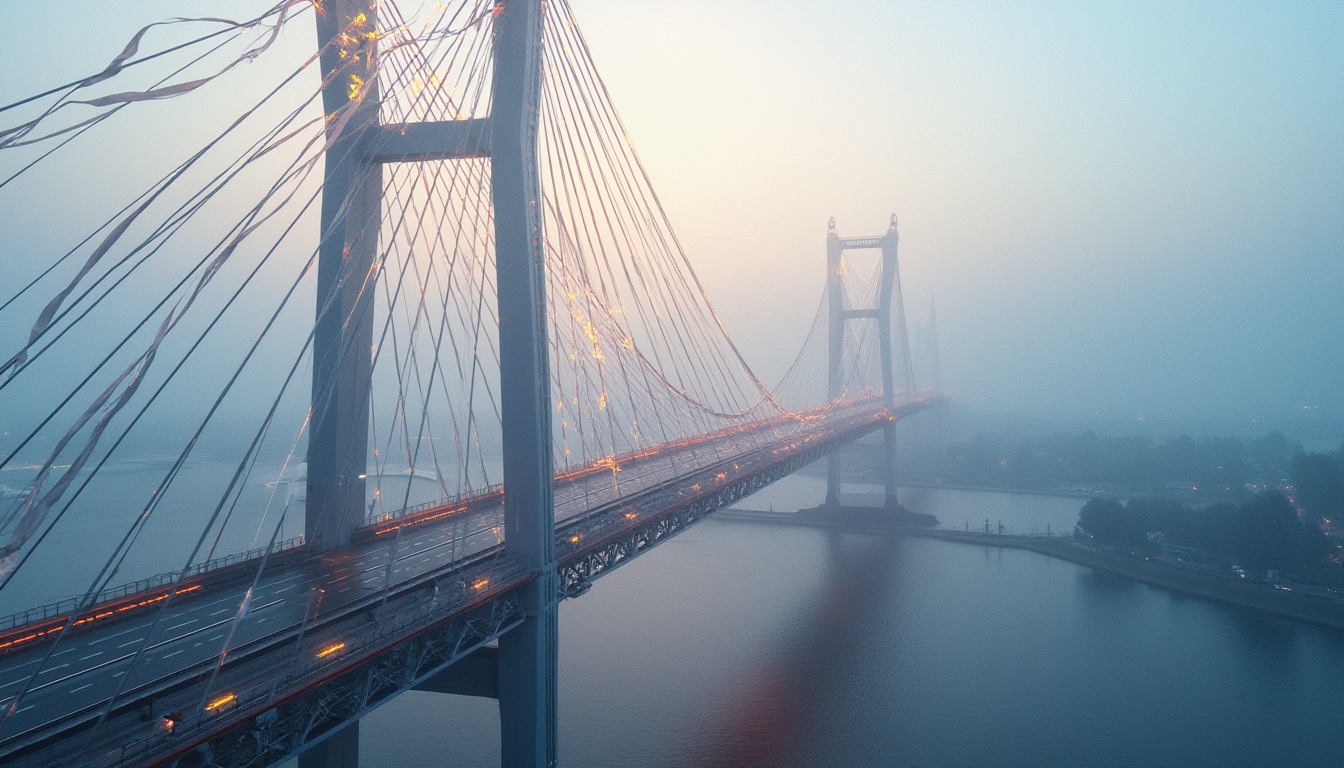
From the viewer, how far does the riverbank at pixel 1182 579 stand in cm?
1549

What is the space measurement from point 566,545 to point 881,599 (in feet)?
34.6

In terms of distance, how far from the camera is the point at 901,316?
4022 cm

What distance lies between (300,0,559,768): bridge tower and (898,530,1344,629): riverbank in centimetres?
1605

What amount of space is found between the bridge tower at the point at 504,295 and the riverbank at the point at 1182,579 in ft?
52.7

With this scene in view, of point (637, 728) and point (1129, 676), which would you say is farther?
point (1129, 676)

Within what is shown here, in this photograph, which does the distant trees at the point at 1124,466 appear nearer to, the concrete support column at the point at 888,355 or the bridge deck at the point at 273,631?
the concrete support column at the point at 888,355

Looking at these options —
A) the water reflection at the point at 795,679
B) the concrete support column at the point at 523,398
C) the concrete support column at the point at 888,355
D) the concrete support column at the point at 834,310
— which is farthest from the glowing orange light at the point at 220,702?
the concrete support column at the point at 834,310

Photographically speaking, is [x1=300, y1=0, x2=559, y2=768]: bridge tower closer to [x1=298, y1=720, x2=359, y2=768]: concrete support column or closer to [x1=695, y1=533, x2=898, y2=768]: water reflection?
[x1=298, y1=720, x2=359, y2=768]: concrete support column

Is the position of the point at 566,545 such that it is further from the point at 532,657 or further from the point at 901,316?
the point at 901,316

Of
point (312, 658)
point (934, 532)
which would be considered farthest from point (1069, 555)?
point (312, 658)

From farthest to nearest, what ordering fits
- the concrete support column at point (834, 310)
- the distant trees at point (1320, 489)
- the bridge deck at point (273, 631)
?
the concrete support column at point (834, 310) < the distant trees at point (1320, 489) < the bridge deck at point (273, 631)

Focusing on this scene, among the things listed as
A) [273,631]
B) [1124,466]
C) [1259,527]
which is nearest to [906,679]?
[273,631]

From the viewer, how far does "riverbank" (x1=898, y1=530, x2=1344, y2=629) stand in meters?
15.5

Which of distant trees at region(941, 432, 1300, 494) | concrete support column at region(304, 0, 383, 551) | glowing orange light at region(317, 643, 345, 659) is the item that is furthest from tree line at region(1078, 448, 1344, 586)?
glowing orange light at region(317, 643, 345, 659)
